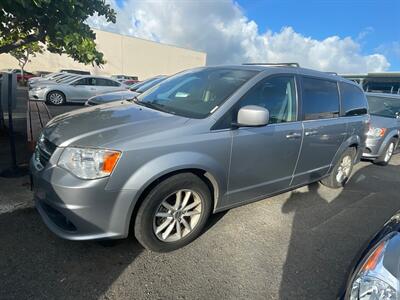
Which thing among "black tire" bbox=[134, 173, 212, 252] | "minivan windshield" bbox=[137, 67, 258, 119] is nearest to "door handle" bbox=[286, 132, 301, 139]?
"minivan windshield" bbox=[137, 67, 258, 119]

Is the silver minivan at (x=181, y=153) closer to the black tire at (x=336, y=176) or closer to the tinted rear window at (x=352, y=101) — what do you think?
the tinted rear window at (x=352, y=101)

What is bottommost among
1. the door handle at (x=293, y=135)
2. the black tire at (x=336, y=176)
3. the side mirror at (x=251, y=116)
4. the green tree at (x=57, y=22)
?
the black tire at (x=336, y=176)

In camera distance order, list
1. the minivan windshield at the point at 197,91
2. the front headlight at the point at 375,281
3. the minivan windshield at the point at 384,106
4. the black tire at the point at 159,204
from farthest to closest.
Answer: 1. the minivan windshield at the point at 384,106
2. the minivan windshield at the point at 197,91
3. the black tire at the point at 159,204
4. the front headlight at the point at 375,281

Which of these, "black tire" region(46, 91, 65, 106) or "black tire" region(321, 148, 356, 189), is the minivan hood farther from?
"black tire" region(46, 91, 65, 106)

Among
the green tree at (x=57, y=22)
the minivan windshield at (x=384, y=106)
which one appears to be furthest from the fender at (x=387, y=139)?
Result: the green tree at (x=57, y=22)

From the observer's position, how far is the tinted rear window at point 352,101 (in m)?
4.21

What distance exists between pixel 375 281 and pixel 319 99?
278 cm

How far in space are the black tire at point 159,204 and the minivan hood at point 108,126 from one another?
1.56 ft

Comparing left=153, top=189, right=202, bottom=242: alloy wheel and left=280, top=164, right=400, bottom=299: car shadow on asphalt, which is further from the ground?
left=153, top=189, right=202, bottom=242: alloy wheel

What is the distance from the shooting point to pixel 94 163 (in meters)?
2.13

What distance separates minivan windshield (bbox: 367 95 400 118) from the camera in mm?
6863

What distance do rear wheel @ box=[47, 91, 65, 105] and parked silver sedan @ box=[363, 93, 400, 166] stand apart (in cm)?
1232

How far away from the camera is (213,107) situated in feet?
8.92

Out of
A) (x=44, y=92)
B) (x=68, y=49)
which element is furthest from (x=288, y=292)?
(x=44, y=92)
